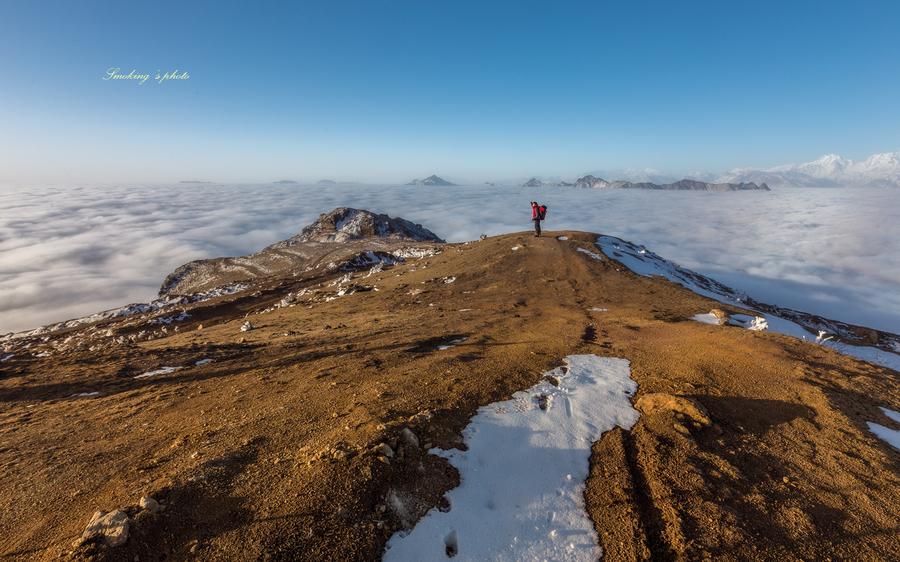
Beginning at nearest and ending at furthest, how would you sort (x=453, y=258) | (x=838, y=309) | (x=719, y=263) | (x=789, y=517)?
1. (x=789, y=517)
2. (x=453, y=258)
3. (x=838, y=309)
4. (x=719, y=263)

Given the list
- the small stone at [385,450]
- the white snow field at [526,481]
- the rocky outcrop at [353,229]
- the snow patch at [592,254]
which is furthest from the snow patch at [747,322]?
the rocky outcrop at [353,229]

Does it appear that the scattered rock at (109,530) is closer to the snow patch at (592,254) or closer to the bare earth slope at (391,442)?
the bare earth slope at (391,442)

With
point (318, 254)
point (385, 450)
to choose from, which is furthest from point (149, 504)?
point (318, 254)

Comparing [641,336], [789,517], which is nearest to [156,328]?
[641,336]

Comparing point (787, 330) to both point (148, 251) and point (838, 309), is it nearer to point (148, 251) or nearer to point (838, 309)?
point (838, 309)

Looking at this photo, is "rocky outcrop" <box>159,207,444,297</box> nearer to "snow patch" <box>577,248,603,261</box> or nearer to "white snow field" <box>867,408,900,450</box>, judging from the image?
"snow patch" <box>577,248,603,261</box>

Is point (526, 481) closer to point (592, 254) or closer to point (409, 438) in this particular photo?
point (409, 438)
